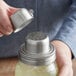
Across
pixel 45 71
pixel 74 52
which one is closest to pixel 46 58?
pixel 45 71

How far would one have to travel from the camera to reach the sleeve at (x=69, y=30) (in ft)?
1.63

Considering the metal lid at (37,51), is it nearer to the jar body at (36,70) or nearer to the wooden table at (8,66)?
the jar body at (36,70)

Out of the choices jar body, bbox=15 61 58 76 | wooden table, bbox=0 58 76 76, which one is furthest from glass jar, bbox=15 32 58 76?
wooden table, bbox=0 58 76 76

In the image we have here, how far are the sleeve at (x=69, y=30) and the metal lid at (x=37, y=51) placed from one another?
163mm

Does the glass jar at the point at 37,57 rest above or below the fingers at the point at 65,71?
above

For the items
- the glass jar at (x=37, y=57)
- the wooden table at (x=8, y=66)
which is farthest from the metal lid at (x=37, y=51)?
the wooden table at (x=8, y=66)

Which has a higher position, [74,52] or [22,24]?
[22,24]

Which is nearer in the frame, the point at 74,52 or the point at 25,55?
the point at 25,55

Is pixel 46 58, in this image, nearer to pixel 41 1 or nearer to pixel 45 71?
pixel 45 71

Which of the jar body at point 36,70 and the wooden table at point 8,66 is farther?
the wooden table at point 8,66

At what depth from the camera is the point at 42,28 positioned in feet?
1.79

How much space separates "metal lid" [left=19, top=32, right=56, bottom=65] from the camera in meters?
0.32

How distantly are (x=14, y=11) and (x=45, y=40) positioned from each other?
0.21 ft

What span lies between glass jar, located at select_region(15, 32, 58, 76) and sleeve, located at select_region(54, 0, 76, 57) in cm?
16
